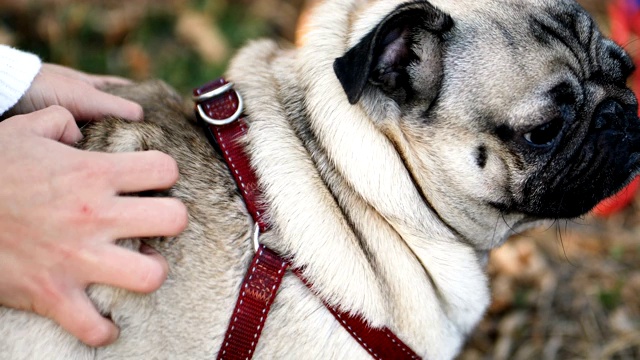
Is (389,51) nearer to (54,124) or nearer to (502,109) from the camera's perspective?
(502,109)

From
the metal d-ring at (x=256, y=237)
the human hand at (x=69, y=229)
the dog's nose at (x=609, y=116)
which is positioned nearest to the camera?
the human hand at (x=69, y=229)

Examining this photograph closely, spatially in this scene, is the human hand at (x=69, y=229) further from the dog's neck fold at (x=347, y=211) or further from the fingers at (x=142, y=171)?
the dog's neck fold at (x=347, y=211)

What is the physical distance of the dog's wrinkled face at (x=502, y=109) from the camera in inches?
86.7

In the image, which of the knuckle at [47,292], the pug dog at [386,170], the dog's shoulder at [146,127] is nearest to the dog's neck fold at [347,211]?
the pug dog at [386,170]

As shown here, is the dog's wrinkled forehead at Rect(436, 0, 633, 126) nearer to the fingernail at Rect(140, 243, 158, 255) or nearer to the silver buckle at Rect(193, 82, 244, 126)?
the silver buckle at Rect(193, 82, 244, 126)

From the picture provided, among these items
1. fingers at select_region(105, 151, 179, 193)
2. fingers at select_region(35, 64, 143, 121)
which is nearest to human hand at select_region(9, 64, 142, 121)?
fingers at select_region(35, 64, 143, 121)

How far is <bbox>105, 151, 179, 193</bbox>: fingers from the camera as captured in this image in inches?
79.4

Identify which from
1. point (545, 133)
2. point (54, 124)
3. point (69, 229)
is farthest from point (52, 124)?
point (545, 133)

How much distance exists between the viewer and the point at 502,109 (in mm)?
2188

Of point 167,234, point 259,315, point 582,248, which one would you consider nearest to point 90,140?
point 167,234

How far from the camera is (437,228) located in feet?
7.73

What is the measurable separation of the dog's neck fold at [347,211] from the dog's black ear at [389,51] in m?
0.16

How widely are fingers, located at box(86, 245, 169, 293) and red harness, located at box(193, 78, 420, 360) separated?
0.30 meters

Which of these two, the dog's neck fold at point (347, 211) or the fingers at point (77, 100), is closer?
the dog's neck fold at point (347, 211)
